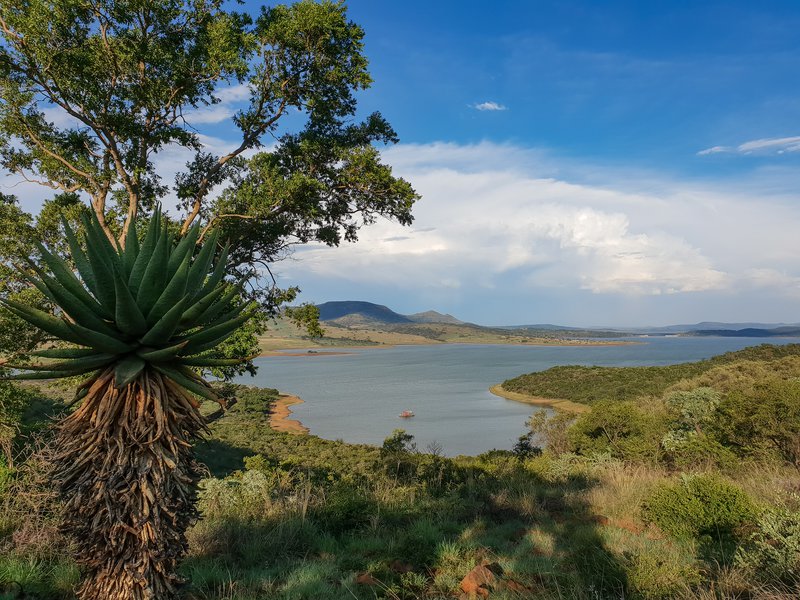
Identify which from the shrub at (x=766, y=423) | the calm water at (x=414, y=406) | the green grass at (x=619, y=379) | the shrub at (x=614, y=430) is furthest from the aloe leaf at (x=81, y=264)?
the green grass at (x=619, y=379)

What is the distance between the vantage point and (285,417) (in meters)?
52.7

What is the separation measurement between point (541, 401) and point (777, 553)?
59.7 metres

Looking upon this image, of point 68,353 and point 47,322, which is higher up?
point 47,322

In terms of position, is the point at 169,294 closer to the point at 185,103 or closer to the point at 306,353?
the point at 185,103

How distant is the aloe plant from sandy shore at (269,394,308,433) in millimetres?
42734

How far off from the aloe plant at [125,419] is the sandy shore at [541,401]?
1953 inches

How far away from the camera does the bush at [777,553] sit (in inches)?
152

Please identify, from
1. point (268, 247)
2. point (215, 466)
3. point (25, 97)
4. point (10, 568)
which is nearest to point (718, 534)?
point (10, 568)

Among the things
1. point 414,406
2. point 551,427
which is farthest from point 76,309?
point 414,406

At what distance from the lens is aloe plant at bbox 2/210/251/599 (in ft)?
8.30

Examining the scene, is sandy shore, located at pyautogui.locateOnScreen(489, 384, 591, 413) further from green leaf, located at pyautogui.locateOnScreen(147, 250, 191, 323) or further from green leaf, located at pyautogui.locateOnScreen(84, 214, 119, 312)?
green leaf, located at pyautogui.locateOnScreen(84, 214, 119, 312)

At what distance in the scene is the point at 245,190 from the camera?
10.7m

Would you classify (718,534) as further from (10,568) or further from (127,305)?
(10,568)

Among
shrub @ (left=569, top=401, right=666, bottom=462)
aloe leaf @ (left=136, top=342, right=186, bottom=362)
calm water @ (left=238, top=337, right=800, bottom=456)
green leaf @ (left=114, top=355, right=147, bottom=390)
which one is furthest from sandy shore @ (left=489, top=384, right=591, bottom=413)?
green leaf @ (left=114, top=355, right=147, bottom=390)
